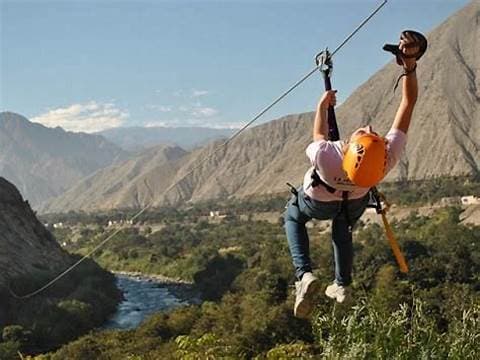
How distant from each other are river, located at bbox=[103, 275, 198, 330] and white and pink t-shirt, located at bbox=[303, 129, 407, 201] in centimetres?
4184

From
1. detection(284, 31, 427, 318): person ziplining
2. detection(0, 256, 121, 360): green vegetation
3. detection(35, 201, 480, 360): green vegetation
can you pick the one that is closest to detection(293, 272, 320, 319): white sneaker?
detection(284, 31, 427, 318): person ziplining

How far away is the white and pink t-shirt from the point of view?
4211 mm

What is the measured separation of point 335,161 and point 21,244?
58900 millimetres

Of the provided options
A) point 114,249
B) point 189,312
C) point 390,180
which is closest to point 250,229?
point 114,249

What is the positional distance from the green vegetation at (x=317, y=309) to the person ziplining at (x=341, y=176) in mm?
270

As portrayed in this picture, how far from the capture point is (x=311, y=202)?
4.53 metres

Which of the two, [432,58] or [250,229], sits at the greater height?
[432,58]

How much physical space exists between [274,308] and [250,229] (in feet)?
224

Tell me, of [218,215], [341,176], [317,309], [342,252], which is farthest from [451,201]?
[341,176]

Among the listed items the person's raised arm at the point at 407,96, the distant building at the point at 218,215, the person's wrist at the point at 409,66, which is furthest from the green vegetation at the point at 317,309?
the distant building at the point at 218,215

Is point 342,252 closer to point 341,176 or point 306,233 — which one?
point 306,233

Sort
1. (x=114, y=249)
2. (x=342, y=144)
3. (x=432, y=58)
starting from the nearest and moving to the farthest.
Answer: (x=342, y=144)
(x=114, y=249)
(x=432, y=58)

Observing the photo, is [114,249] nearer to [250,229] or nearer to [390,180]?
[250,229]

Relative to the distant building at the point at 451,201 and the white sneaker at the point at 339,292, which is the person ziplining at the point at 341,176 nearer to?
the white sneaker at the point at 339,292
